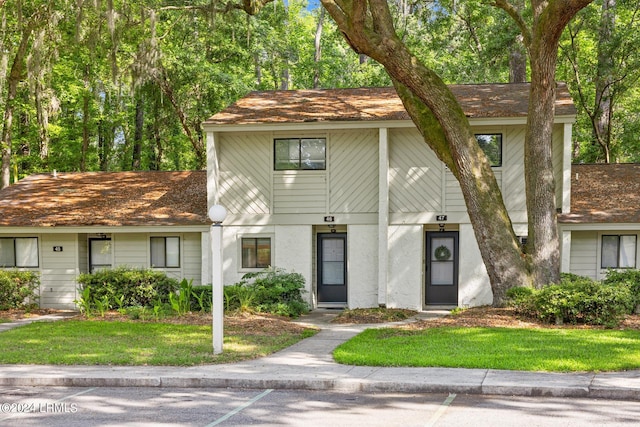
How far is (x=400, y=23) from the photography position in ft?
95.0

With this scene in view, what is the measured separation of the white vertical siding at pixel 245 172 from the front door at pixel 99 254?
4.08 metres

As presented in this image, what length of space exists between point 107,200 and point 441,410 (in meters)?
16.0

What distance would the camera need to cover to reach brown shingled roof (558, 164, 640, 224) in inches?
710

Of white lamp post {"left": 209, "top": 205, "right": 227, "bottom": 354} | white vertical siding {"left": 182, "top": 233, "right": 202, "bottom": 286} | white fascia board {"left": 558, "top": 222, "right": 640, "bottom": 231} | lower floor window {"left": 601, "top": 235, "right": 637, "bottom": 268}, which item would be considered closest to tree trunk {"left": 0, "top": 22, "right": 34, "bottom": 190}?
white vertical siding {"left": 182, "top": 233, "right": 202, "bottom": 286}

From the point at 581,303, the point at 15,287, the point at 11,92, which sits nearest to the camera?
the point at 581,303

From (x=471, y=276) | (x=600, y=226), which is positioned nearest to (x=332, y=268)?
(x=471, y=276)

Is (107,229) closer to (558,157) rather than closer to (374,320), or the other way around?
(374,320)

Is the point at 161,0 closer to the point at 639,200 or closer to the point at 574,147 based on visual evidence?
the point at 639,200

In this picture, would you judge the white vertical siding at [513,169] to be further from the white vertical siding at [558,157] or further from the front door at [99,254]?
the front door at [99,254]

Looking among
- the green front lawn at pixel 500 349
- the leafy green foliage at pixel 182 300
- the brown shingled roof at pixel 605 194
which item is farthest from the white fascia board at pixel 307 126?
the green front lawn at pixel 500 349

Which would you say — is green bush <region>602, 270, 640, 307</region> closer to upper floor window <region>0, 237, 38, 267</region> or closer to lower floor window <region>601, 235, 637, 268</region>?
lower floor window <region>601, 235, 637, 268</region>

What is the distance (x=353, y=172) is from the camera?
63.0 ft

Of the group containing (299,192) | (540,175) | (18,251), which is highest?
(540,175)

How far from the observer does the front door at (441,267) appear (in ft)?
62.7
